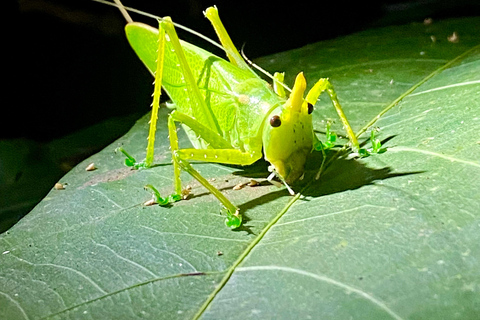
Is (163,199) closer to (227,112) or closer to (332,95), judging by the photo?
(227,112)

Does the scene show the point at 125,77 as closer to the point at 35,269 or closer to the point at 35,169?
the point at 35,169

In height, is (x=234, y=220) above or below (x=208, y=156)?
below

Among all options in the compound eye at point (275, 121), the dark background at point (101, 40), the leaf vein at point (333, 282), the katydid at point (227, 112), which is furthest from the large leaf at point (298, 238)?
the dark background at point (101, 40)

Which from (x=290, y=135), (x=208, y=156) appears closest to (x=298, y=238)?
(x=290, y=135)

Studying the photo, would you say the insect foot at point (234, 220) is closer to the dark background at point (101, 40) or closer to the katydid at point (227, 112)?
the katydid at point (227, 112)

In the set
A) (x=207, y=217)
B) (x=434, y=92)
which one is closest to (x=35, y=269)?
(x=207, y=217)

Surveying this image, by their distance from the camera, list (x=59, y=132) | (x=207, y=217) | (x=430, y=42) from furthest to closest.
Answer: (x=59, y=132)
(x=430, y=42)
(x=207, y=217)
